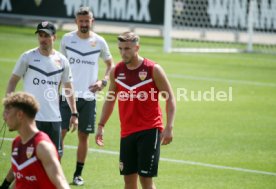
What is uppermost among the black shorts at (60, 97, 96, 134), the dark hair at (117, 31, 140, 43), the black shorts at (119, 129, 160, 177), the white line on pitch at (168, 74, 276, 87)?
the dark hair at (117, 31, 140, 43)

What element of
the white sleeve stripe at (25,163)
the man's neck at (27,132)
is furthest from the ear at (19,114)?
the white sleeve stripe at (25,163)

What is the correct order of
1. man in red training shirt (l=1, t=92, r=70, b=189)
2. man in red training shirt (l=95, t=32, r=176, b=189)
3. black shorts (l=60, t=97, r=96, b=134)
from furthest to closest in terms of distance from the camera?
1. black shorts (l=60, t=97, r=96, b=134)
2. man in red training shirt (l=95, t=32, r=176, b=189)
3. man in red training shirt (l=1, t=92, r=70, b=189)

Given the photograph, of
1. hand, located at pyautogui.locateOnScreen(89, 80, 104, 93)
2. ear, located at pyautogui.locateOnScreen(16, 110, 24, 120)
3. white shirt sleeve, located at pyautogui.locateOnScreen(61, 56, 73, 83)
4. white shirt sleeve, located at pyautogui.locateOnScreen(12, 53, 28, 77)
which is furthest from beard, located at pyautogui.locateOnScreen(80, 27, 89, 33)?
ear, located at pyautogui.locateOnScreen(16, 110, 24, 120)

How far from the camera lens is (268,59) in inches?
1194

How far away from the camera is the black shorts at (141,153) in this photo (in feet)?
30.9

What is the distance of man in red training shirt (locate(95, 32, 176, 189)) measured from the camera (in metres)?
9.46

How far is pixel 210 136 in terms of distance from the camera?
15891 mm

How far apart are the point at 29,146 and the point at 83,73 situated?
5.32 metres

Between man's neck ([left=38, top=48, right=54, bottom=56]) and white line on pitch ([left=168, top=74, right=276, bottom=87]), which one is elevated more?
man's neck ([left=38, top=48, right=54, bottom=56])

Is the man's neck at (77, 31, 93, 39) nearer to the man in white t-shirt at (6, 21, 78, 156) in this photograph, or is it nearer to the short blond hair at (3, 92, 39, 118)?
the man in white t-shirt at (6, 21, 78, 156)

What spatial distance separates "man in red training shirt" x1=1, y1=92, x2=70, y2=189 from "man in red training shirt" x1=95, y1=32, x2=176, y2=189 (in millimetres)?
2678

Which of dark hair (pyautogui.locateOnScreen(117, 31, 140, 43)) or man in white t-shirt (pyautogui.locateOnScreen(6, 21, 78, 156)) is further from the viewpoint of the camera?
man in white t-shirt (pyautogui.locateOnScreen(6, 21, 78, 156))

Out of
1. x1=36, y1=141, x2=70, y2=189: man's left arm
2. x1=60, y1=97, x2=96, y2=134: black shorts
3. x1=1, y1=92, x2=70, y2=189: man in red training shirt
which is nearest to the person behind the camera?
x1=36, y1=141, x2=70, y2=189: man's left arm

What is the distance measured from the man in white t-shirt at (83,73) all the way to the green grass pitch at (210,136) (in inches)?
25.6
